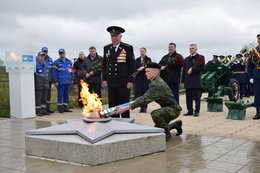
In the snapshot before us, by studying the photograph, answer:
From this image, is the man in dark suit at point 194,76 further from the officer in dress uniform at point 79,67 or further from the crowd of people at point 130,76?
the officer in dress uniform at point 79,67

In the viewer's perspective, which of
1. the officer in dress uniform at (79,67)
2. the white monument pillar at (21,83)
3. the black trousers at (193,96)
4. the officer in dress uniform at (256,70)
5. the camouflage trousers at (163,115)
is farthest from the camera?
the officer in dress uniform at (79,67)

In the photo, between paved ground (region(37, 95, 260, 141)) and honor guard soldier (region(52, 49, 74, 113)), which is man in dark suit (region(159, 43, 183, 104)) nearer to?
paved ground (region(37, 95, 260, 141))

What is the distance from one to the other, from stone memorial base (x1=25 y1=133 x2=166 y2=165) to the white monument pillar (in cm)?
485

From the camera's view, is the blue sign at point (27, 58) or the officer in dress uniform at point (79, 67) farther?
the officer in dress uniform at point (79, 67)

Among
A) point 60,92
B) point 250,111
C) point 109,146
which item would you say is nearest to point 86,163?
point 109,146

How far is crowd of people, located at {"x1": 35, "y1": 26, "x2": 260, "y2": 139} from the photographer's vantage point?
21.9 ft

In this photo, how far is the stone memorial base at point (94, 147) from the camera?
16.8ft

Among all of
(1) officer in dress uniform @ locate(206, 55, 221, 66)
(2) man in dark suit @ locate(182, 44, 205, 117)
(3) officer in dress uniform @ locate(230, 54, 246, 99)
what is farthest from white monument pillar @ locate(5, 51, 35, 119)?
(3) officer in dress uniform @ locate(230, 54, 246, 99)

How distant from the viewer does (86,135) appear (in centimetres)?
527

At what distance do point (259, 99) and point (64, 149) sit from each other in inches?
244

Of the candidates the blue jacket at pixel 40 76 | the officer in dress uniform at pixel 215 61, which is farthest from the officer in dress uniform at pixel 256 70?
the blue jacket at pixel 40 76

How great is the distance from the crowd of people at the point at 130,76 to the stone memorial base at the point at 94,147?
0.76 meters

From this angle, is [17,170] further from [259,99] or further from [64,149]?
[259,99]

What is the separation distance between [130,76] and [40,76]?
4.32m
